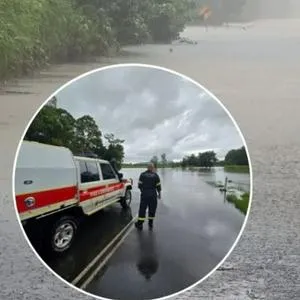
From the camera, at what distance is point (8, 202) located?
6.54ft

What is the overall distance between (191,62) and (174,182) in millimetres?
540

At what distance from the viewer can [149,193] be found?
1.99 meters

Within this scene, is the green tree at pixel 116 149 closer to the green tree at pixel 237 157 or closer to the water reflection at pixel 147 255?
the water reflection at pixel 147 255

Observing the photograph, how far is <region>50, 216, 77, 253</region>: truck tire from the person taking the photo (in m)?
2.00

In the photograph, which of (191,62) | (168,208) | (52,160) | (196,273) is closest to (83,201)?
(52,160)

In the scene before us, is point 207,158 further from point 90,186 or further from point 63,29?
point 63,29

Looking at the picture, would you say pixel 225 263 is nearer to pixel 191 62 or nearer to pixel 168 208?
pixel 168 208

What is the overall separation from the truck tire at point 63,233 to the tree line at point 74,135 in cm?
30

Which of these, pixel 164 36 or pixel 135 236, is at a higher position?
pixel 164 36

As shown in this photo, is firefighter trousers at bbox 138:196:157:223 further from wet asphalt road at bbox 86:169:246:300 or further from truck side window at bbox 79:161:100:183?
truck side window at bbox 79:161:100:183

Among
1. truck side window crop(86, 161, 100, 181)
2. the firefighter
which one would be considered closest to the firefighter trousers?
the firefighter

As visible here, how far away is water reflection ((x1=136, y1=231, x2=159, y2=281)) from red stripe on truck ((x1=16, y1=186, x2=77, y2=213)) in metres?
0.34

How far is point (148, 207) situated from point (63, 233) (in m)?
0.39

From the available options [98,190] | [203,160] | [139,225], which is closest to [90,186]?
[98,190]
